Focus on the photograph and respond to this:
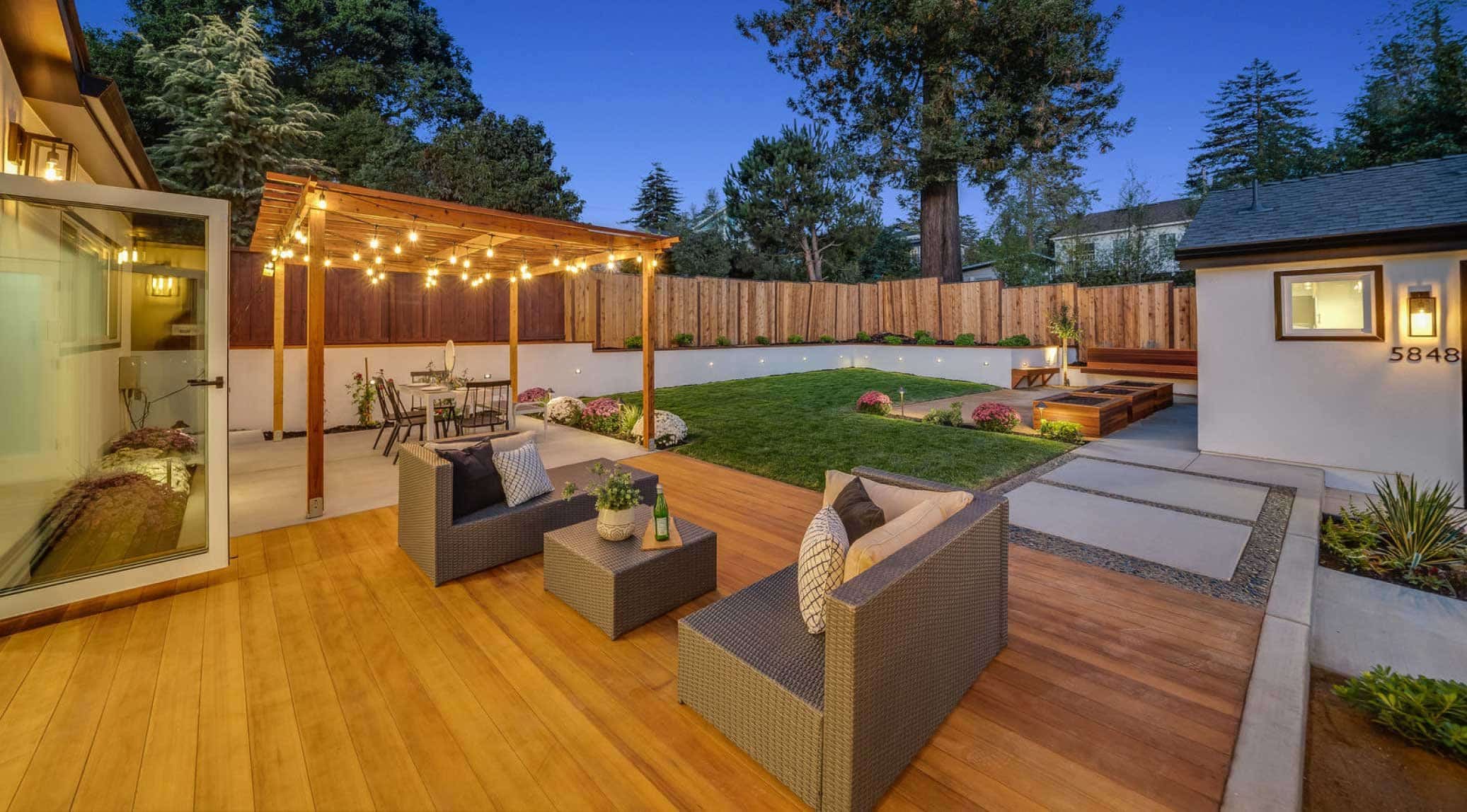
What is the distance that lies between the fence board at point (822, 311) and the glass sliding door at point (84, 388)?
1297cm

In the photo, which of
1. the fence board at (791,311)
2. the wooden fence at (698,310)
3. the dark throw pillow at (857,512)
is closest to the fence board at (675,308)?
the wooden fence at (698,310)

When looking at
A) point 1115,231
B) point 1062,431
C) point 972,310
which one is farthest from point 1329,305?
point 1115,231

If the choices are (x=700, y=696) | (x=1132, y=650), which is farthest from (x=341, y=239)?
(x=1132, y=650)

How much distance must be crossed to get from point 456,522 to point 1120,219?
76.3ft

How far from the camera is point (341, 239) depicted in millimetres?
6254

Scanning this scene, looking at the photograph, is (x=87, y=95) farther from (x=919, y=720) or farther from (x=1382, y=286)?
(x=1382, y=286)

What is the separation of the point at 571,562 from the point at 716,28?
25793 mm

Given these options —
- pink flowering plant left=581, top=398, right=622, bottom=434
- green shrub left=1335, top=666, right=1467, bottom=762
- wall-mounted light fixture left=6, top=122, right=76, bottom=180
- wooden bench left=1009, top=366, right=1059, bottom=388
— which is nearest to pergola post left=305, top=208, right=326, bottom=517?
wall-mounted light fixture left=6, top=122, right=76, bottom=180

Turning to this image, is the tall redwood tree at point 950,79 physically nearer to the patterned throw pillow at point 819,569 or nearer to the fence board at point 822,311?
the fence board at point 822,311

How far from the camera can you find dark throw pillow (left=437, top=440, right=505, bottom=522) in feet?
10.5

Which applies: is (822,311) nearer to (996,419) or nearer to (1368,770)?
(996,419)

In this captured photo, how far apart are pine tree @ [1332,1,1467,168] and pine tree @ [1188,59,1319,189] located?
15.1 feet

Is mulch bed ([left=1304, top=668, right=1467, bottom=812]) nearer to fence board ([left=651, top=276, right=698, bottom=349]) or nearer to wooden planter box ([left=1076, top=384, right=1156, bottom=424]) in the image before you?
wooden planter box ([left=1076, top=384, right=1156, bottom=424])

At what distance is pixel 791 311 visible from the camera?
578 inches
